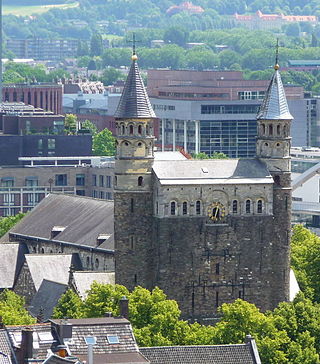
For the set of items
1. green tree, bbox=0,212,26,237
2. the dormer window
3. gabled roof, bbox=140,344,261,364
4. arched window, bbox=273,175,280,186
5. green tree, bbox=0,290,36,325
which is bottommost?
green tree, bbox=0,290,36,325

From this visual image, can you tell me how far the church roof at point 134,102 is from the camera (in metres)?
140

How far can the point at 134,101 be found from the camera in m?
140

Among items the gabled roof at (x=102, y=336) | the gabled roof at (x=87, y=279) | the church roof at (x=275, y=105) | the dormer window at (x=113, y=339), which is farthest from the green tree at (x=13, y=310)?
the dormer window at (x=113, y=339)

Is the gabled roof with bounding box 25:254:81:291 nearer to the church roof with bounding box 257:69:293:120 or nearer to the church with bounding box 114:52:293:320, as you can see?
the church with bounding box 114:52:293:320

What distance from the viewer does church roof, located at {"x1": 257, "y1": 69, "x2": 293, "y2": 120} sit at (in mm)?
142375

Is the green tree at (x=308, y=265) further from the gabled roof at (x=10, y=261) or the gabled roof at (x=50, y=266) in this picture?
the gabled roof at (x=10, y=261)

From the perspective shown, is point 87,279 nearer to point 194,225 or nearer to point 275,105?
point 194,225

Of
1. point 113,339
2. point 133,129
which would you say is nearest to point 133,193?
point 133,129

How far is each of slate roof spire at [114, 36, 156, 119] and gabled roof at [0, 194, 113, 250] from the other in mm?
13626

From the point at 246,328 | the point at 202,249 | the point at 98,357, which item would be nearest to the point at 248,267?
the point at 202,249

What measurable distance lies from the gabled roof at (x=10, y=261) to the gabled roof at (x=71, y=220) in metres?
2.93

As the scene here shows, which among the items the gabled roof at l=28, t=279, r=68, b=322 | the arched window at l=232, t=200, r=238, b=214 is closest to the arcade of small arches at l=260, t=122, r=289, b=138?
the arched window at l=232, t=200, r=238, b=214

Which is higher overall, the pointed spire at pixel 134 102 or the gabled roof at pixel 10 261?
the pointed spire at pixel 134 102

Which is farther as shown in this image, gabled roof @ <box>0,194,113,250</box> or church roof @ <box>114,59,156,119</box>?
gabled roof @ <box>0,194,113,250</box>
